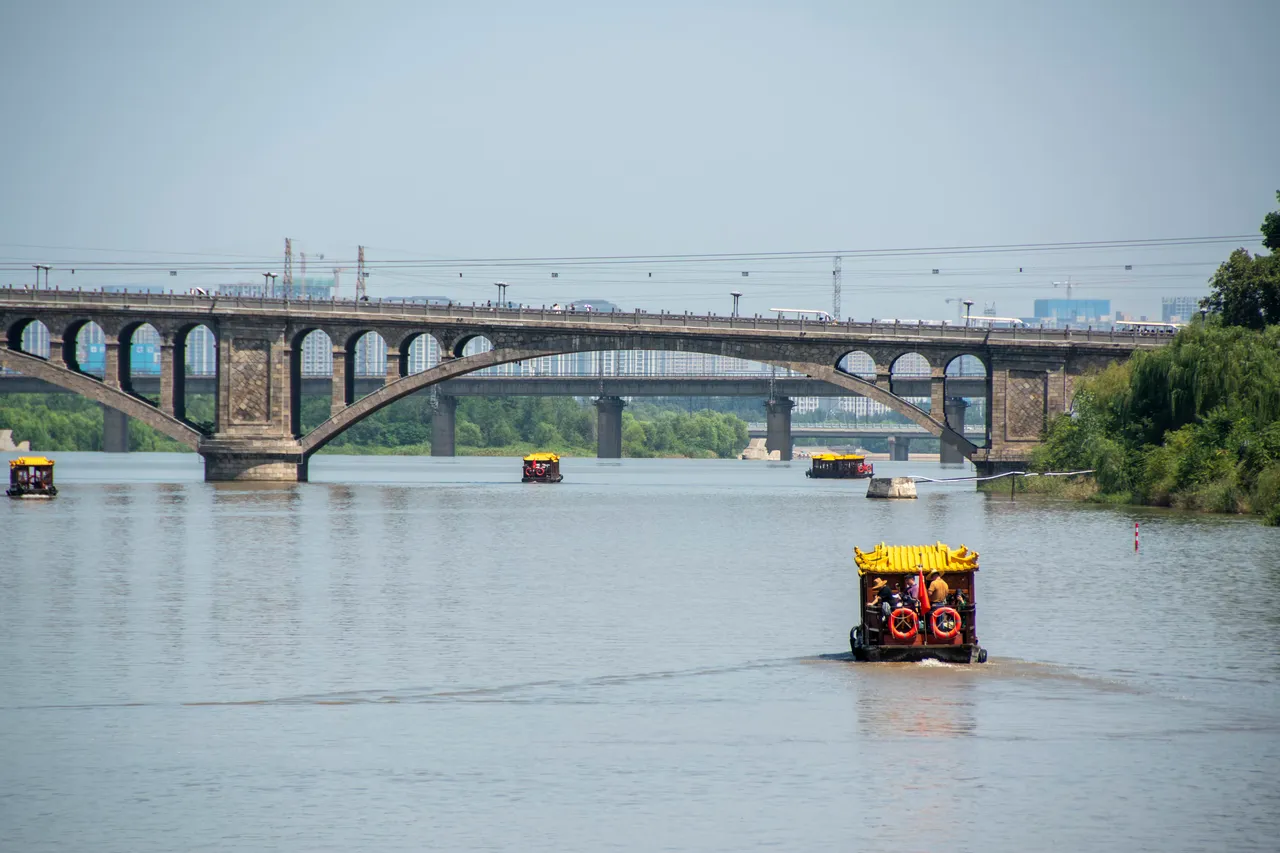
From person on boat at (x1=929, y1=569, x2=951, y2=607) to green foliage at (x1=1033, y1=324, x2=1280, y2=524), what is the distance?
4459 cm

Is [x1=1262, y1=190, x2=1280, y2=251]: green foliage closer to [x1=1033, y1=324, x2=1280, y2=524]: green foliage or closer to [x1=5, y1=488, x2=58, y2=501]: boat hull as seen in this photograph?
[x1=1033, y1=324, x2=1280, y2=524]: green foliage

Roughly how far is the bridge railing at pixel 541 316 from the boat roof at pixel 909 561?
88.1m

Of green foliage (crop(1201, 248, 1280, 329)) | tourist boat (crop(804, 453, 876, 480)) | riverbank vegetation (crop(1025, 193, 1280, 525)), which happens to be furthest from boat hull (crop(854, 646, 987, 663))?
tourist boat (crop(804, 453, 876, 480))

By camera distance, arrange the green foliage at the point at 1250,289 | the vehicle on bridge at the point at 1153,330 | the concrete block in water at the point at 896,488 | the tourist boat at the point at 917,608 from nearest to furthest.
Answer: the tourist boat at the point at 917,608 < the green foliage at the point at 1250,289 < the concrete block in water at the point at 896,488 < the vehicle on bridge at the point at 1153,330

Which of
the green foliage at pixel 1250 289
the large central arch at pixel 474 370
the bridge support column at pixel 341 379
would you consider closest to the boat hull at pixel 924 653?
the green foliage at pixel 1250 289

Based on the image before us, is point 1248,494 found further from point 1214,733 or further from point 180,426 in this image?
point 180,426

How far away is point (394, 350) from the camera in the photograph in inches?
4786

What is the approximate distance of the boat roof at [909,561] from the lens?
31.8 m

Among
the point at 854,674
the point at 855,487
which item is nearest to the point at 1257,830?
the point at 854,674

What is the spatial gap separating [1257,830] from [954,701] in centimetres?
847

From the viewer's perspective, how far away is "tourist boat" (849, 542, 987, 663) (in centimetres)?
3194

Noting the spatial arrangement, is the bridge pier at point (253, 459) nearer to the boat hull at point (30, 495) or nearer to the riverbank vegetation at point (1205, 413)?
the boat hull at point (30, 495)

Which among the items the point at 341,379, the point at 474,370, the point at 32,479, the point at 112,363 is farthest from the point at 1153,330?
the point at 32,479

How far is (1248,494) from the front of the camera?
7925 cm
